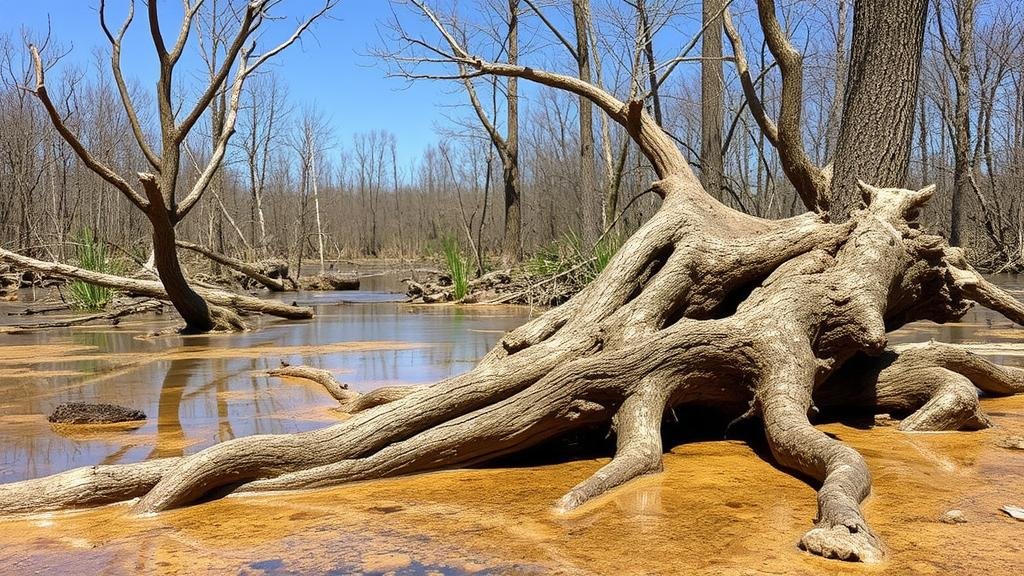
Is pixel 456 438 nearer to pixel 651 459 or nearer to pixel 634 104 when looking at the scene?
pixel 651 459

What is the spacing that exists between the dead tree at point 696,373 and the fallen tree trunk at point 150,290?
351 inches

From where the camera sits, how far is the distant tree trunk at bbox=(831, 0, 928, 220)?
6.39m

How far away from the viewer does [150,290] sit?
13211 millimetres

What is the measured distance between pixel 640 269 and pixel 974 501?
2.56 meters

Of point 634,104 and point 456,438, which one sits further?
point 634,104

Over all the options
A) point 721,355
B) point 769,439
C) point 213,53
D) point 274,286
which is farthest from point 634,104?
point 213,53

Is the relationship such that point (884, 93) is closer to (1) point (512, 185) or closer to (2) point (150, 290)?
(2) point (150, 290)

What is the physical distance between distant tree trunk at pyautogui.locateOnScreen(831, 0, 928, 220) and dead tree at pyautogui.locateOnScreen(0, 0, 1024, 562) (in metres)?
0.61

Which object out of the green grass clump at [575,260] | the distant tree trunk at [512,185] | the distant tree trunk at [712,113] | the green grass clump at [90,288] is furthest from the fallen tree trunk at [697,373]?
the distant tree trunk at [512,185]

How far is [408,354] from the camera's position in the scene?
923 centimetres

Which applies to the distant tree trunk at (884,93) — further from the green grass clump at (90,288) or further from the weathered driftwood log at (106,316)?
the green grass clump at (90,288)

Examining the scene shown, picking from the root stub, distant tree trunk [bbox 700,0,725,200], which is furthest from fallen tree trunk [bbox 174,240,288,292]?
distant tree trunk [bbox 700,0,725,200]

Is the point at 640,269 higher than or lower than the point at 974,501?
higher

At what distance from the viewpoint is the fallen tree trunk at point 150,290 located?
487 inches
